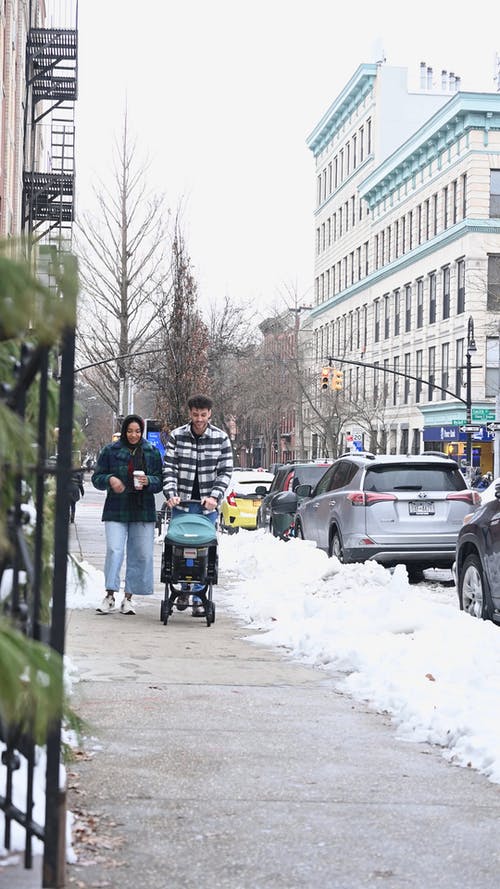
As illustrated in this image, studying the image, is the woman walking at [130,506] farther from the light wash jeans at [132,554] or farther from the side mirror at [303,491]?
the side mirror at [303,491]

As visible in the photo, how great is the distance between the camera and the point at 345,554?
16.8 meters

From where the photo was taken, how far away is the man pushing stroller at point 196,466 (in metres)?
11.0

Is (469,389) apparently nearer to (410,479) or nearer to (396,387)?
(396,387)

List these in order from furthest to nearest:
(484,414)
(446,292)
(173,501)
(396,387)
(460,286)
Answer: (396,387) → (446,292) → (460,286) → (484,414) → (173,501)

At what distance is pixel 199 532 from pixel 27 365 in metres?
7.51

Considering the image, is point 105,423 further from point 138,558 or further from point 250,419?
point 138,558

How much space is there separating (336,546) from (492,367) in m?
39.0

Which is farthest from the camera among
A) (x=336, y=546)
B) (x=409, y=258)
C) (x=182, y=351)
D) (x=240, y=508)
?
(x=409, y=258)

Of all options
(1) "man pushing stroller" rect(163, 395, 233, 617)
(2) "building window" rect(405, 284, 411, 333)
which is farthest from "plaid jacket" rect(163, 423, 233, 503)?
(2) "building window" rect(405, 284, 411, 333)

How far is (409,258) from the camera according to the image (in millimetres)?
65125

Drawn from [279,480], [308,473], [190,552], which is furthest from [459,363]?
[190,552]

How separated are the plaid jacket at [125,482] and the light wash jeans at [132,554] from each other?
91 millimetres

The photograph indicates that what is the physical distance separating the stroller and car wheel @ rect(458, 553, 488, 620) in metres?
2.40

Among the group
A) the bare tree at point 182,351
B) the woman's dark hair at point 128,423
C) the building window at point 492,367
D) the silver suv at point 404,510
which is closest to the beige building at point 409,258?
the building window at point 492,367
